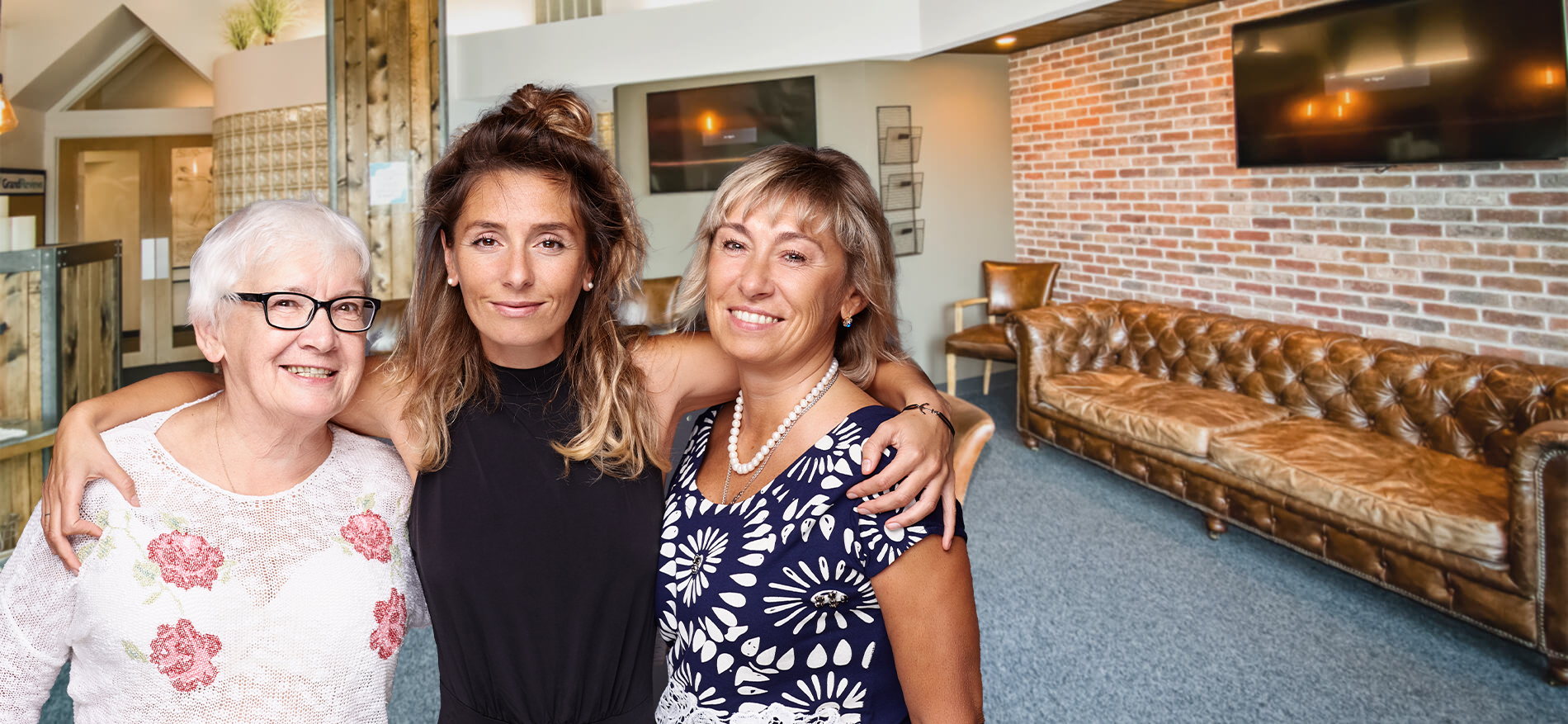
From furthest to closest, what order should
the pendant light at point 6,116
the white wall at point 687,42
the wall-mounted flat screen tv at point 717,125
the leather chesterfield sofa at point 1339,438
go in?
the wall-mounted flat screen tv at point 717,125, the white wall at point 687,42, the pendant light at point 6,116, the leather chesterfield sofa at point 1339,438

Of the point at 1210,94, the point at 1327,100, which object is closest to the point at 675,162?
the point at 1210,94

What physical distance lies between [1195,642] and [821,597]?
270cm

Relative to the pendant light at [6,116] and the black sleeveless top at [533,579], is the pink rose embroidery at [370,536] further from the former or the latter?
the pendant light at [6,116]

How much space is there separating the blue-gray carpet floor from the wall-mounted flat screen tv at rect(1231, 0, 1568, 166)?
204cm

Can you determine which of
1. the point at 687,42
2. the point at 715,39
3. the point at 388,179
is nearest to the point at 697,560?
the point at 388,179

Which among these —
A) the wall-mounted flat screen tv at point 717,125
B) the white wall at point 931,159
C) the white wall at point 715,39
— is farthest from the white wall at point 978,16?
the wall-mounted flat screen tv at point 717,125

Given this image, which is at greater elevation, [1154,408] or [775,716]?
[1154,408]

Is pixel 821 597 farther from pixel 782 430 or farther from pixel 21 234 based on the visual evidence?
pixel 21 234

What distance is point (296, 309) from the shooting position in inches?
53.2

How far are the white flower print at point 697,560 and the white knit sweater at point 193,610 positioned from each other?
0.45 meters

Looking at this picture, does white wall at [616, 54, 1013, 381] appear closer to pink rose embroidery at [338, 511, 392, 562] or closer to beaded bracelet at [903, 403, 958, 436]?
beaded bracelet at [903, 403, 958, 436]

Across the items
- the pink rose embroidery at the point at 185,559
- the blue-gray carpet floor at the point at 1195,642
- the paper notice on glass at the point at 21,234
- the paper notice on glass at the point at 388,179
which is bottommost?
the blue-gray carpet floor at the point at 1195,642

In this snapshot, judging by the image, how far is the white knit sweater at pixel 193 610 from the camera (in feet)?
4.31

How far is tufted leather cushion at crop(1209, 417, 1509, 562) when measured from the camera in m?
3.34
